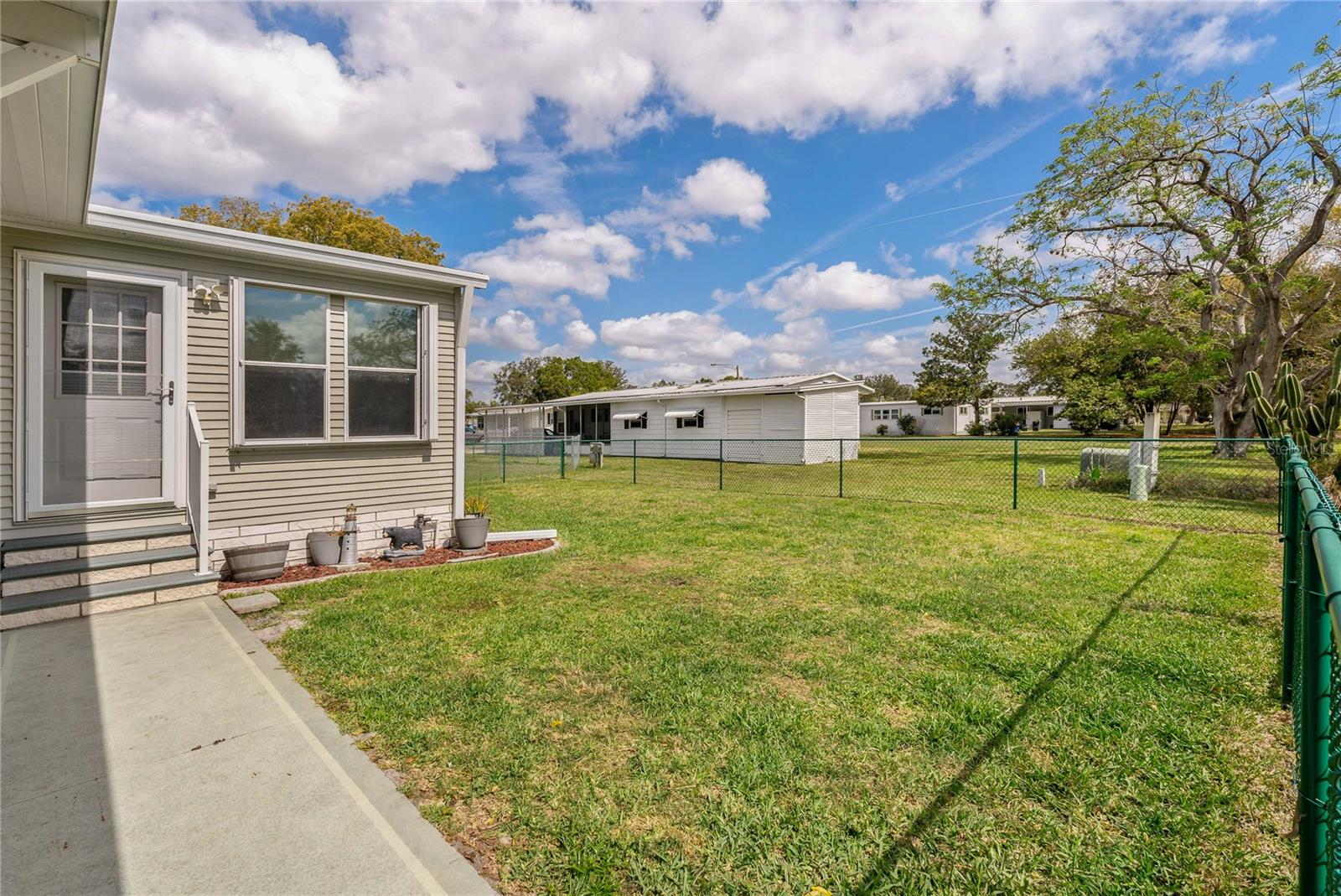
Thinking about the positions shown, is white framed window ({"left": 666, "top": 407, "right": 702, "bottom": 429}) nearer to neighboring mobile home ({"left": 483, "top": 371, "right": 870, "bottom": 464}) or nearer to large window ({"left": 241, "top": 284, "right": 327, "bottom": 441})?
neighboring mobile home ({"left": 483, "top": 371, "right": 870, "bottom": 464})

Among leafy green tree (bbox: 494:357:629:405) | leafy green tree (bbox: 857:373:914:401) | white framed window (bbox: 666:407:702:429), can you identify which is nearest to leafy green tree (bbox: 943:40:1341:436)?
white framed window (bbox: 666:407:702:429)

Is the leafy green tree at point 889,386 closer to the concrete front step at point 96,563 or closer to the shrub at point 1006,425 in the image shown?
the shrub at point 1006,425

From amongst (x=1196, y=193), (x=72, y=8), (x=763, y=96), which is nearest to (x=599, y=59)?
(x=763, y=96)

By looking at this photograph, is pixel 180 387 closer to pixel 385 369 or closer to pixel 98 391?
pixel 98 391

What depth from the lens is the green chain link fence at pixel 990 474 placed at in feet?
28.3

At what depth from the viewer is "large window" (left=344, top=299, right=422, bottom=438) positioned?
220 inches

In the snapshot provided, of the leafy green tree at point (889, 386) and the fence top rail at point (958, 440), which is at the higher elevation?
the leafy green tree at point (889, 386)

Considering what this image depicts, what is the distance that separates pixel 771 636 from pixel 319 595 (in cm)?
364

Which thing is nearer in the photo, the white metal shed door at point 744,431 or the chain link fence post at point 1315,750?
the chain link fence post at point 1315,750

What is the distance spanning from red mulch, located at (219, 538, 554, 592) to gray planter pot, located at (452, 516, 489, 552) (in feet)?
0.39

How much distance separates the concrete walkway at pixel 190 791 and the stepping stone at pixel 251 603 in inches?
33.9

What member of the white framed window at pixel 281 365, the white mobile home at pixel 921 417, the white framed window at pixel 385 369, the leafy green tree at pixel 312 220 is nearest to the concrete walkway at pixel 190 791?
the white framed window at pixel 281 365

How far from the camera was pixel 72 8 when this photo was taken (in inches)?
89.0

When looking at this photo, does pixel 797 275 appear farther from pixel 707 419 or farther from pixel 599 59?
pixel 599 59
